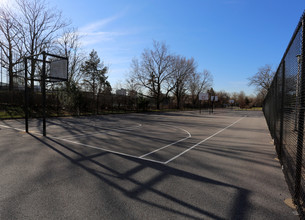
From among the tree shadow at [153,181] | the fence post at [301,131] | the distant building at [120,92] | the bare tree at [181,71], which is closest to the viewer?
the fence post at [301,131]

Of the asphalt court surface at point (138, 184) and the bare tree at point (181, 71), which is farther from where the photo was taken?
the bare tree at point (181, 71)

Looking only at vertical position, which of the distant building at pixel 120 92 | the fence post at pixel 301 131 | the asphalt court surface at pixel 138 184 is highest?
the distant building at pixel 120 92

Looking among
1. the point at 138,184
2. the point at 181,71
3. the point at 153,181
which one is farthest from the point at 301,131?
the point at 181,71

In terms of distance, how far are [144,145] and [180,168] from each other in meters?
2.63

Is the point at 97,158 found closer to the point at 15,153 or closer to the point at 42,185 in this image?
the point at 42,185

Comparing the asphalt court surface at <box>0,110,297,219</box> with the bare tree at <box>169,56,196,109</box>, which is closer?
the asphalt court surface at <box>0,110,297,219</box>

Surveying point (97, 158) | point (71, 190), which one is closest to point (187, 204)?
point (71, 190)

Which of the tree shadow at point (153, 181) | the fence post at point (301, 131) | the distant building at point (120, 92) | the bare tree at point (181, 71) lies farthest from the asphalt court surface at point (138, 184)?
the bare tree at point (181, 71)

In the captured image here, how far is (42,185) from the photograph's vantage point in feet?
11.2

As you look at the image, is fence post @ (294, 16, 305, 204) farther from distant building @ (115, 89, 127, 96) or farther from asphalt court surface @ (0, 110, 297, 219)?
distant building @ (115, 89, 127, 96)

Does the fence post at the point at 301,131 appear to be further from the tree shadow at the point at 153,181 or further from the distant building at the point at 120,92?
the distant building at the point at 120,92

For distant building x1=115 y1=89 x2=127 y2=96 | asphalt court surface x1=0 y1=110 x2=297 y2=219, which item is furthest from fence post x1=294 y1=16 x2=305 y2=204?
distant building x1=115 y1=89 x2=127 y2=96

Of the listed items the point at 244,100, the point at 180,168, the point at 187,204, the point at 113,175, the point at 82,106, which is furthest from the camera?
the point at 244,100

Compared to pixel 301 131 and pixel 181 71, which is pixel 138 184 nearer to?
pixel 301 131
